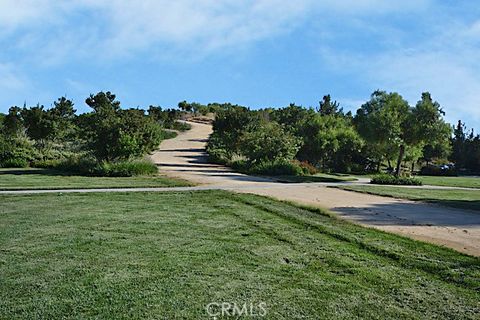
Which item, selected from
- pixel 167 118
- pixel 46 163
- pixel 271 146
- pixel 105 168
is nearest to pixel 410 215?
pixel 105 168

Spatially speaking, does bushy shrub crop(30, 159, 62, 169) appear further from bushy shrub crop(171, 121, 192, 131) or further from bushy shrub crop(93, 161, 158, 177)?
bushy shrub crop(171, 121, 192, 131)

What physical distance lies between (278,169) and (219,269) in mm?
19053

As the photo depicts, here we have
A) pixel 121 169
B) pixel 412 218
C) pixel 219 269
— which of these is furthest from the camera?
pixel 121 169

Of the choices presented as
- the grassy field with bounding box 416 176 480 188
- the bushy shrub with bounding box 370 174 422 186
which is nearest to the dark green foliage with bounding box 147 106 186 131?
the grassy field with bounding box 416 176 480 188

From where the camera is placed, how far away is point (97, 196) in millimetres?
11984

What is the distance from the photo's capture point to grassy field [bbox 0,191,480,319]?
387 cm

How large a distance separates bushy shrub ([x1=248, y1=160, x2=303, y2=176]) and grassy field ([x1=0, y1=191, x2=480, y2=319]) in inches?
597

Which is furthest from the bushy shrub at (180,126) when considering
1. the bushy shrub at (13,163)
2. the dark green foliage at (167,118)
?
the bushy shrub at (13,163)

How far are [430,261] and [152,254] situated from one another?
140 inches

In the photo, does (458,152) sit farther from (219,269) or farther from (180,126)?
(219,269)

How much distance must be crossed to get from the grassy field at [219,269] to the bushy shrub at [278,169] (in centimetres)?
1516

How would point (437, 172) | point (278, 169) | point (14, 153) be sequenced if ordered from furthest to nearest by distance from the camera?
point (437, 172) < point (14, 153) < point (278, 169)

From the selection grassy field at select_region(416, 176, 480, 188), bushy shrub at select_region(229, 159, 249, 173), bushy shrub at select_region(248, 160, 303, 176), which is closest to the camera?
grassy field at select_region(416, 176, 480, 188)

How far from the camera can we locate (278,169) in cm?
2384
